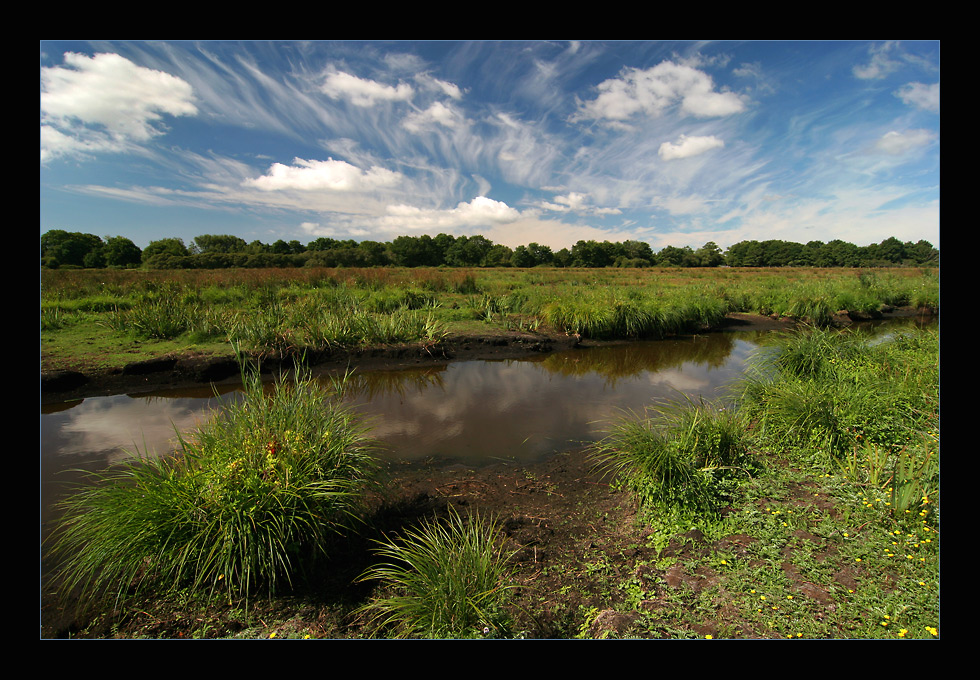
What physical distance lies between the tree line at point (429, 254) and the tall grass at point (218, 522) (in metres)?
3.71

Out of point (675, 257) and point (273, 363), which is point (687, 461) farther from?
point (675, 257)

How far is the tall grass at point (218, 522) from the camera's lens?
8.96ft

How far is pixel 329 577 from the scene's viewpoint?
300 cm

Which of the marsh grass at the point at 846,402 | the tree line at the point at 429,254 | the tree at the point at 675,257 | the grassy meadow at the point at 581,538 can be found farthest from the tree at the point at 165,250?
the tree at the point at 675,257

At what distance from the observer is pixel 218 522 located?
281 cm

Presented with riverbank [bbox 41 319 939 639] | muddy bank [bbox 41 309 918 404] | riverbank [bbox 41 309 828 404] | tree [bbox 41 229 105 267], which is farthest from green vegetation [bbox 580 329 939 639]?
tree [bbox 41 229 105 267]

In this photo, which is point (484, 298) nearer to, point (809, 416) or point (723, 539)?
point (809, 416)

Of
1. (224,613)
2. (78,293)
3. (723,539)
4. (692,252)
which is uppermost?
(692,252)

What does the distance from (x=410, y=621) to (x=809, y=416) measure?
4798mm

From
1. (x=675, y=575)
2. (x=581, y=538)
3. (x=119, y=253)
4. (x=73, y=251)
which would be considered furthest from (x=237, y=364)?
(x=119, y=253)

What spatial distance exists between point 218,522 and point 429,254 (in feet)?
165

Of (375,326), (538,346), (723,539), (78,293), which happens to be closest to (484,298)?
(538,346)

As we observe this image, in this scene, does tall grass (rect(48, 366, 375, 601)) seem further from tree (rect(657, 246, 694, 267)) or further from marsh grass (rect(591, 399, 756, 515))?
tree (rect(657, 246, 694, 267))

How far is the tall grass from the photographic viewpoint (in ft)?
8.96
